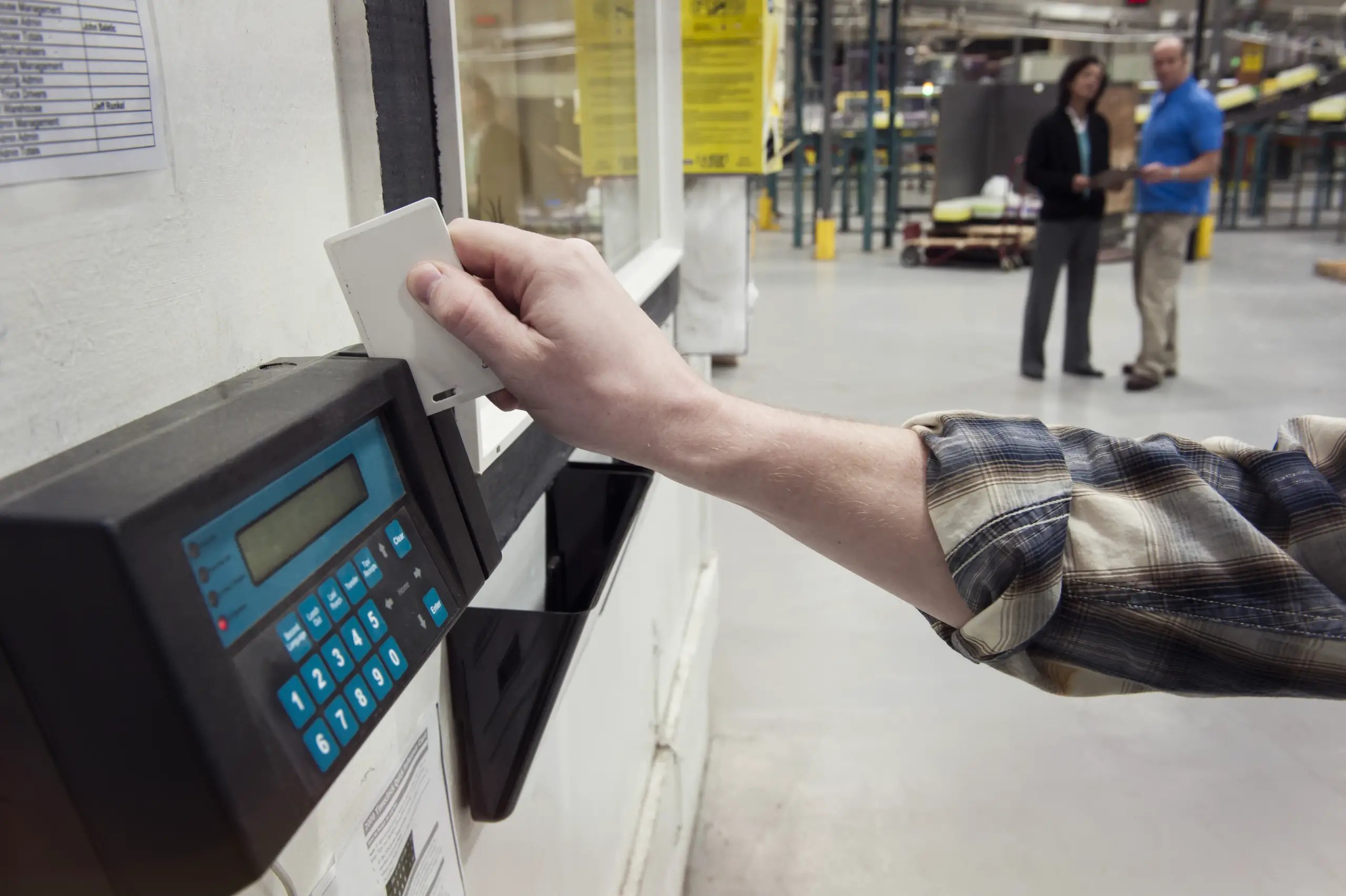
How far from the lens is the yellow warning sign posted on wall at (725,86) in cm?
170

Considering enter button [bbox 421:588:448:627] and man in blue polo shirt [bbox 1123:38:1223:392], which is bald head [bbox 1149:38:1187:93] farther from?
enter button [bbox 421:588:448:627]

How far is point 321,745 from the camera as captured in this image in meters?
0.36

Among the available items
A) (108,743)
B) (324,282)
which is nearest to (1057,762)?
(324,282)

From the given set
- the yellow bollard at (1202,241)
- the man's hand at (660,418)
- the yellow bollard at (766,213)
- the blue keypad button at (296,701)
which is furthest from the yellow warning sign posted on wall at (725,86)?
the yellow bollard at (766,213)

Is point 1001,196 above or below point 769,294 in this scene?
above

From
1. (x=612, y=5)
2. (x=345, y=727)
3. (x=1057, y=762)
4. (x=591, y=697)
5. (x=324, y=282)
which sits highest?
(x=612, y=5)

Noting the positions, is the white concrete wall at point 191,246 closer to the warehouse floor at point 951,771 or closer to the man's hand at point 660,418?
the man's hand at point 660,418

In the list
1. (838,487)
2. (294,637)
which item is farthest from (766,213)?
(294,637)

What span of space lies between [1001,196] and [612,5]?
623 centimetres

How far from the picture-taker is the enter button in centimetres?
44

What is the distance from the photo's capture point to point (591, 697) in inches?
40.0

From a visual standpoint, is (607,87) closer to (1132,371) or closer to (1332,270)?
(1132,371)

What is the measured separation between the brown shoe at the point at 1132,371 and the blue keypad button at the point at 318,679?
14.0ft

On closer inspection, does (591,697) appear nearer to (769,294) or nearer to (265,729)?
(265,729)
